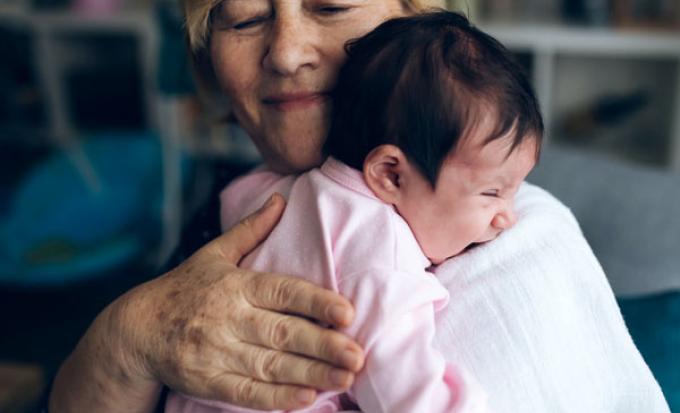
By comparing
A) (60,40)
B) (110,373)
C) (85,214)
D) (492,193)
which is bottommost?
(85,214)

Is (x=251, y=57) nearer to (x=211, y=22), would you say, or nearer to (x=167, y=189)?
(x=211, y=22)

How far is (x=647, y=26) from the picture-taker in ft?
9.38

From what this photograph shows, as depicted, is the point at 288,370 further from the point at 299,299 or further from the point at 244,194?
the point at 244,194

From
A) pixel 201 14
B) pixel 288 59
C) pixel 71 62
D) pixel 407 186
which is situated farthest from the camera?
pixel 71 62

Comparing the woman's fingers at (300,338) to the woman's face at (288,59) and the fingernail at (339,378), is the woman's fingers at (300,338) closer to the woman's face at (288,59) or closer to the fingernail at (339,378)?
the fingernail at (339,378)

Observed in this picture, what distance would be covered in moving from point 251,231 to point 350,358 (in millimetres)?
259

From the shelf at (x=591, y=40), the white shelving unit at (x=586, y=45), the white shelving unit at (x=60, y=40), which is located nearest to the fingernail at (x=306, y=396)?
the white shelving unit at (x=586, y=45)

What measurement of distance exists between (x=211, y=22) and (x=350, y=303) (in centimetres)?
55

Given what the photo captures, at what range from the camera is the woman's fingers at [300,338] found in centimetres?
81

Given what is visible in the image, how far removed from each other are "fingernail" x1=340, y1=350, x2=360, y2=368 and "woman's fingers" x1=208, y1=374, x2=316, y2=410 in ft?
0.27

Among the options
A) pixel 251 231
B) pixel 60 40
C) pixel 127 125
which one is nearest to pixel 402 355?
pixel 251 231

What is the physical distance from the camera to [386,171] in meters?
0.91

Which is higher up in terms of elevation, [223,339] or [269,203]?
[269,203]

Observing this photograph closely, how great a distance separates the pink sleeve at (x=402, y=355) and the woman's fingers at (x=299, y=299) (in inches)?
0.8
